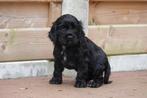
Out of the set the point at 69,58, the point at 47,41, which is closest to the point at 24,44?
the point at 47,41

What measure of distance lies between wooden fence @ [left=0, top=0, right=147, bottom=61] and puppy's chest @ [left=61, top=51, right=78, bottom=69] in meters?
1.01

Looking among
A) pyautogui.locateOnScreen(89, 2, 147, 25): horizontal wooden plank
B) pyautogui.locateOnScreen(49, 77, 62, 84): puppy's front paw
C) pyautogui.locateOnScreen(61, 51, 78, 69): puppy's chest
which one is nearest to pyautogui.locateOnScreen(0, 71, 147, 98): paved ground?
pyautogui.locateOnScreen(49, 77, 62, 84): puppy's front paw

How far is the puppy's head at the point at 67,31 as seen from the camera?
23.5 ft

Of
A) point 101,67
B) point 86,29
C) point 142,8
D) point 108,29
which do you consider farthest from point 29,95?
point 142,8

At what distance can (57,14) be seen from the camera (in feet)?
28.1

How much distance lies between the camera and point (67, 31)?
23.4 ft

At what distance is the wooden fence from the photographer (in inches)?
325

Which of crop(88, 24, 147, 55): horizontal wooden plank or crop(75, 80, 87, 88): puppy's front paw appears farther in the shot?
crop(88, 24, 147, 55): horizontal wooden plank

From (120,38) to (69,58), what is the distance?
1.95 metres

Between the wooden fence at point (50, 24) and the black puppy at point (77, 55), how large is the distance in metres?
0.89

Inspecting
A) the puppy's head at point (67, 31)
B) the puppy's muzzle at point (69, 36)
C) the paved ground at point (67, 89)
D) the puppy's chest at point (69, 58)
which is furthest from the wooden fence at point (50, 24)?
the puppy's muzzle at point (69, 36)

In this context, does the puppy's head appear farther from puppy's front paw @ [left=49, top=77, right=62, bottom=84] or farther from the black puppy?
puppy's front paw @ [left=49, top=77, right=62, bottom=84]

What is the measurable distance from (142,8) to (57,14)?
183 cm

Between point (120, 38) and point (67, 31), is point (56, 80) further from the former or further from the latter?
point (120, 38)
